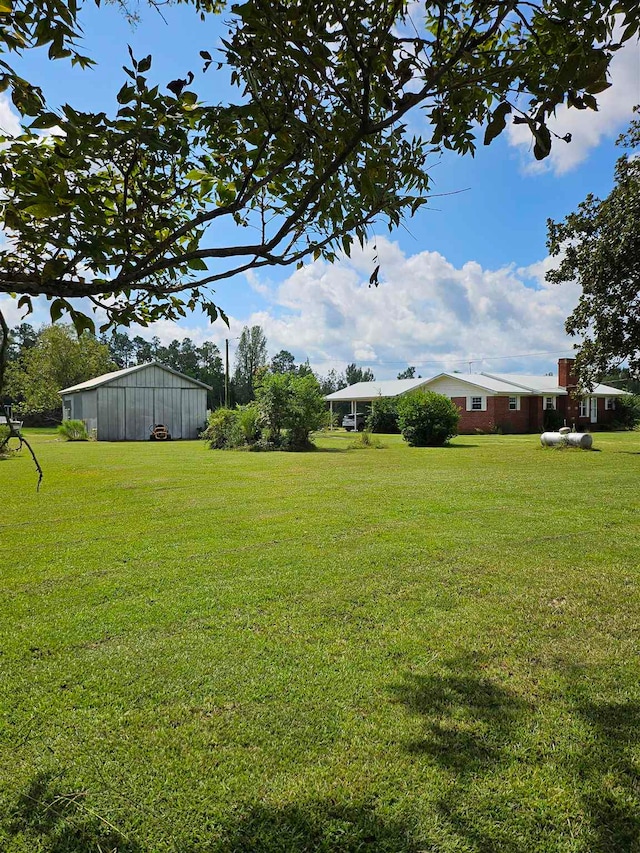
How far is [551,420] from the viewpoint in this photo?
124 feet

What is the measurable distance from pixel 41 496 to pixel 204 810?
863cm

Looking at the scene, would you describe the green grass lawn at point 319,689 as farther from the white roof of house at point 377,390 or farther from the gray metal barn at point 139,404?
the white roof of house at point 377,390

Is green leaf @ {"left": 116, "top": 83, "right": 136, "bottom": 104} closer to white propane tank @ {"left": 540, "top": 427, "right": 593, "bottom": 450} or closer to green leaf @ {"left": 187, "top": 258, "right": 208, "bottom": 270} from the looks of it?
green leaf @ {"left": 187, "top": 258, "right": 208, "bottom": 270}

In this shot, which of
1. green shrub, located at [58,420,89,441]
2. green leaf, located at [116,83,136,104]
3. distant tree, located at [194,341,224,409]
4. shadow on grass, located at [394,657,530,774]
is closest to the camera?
green leaf, located at [116,83,136,104]

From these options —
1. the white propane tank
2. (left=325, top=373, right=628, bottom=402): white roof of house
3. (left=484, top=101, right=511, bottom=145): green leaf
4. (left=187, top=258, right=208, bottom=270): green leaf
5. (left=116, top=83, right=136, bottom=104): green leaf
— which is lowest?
the white propane tank

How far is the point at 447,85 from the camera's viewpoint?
1.92 meters

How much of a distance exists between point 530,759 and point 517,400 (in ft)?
124

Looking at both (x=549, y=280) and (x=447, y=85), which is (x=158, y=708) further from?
(x=549, y=280)

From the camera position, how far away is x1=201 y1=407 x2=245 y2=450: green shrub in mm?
21938

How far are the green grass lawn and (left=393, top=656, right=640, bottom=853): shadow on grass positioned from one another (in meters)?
0.01

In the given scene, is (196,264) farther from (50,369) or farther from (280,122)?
(50,369)

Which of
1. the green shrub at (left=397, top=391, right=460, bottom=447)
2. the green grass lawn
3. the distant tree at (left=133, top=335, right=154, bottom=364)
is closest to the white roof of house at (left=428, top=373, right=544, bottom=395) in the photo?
the green shrub at (left=397, top=391, right=460, bottom=447)

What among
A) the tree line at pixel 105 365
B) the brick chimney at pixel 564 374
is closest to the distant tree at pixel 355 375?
the tree line at pixel 105 365

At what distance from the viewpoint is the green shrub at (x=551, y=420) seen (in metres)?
37.8
